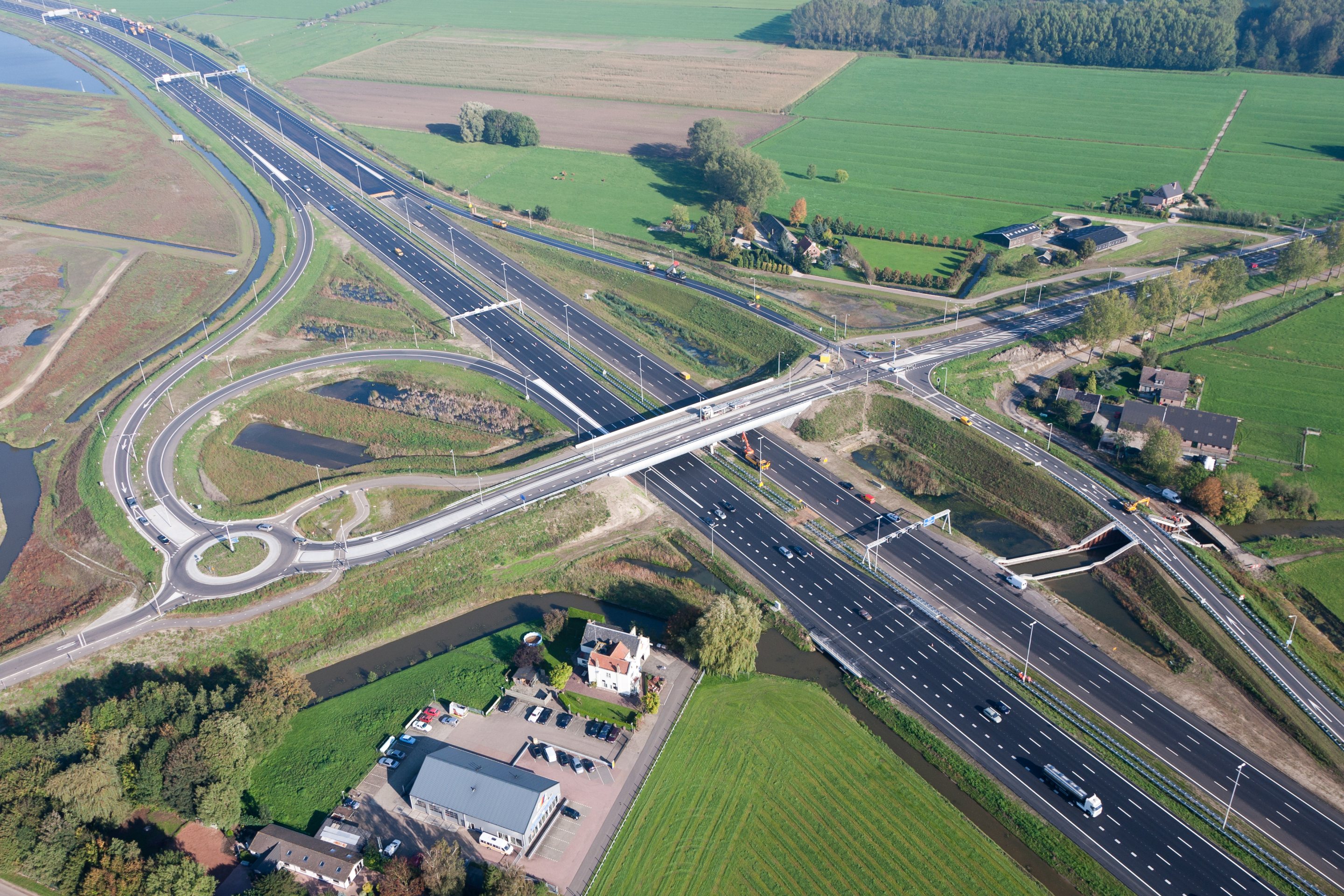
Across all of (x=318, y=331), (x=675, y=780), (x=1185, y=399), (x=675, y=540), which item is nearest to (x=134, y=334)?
(x=318, y=331)

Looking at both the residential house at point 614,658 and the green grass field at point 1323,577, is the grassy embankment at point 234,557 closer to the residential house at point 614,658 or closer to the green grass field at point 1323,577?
the residential house at point 614,658

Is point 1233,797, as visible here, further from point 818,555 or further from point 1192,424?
point 1192,424

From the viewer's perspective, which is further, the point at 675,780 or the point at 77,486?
the point at 77,486

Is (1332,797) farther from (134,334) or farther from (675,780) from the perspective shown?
(134,334)

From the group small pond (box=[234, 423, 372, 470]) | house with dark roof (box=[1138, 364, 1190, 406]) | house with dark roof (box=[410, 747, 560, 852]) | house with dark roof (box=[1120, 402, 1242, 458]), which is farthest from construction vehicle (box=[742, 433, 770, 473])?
house with dark roof (box=[1138, 364, 1190, 406])

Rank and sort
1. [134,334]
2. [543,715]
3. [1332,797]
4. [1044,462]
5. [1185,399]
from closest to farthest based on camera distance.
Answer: [1332,797]
[543,715]
[1044,462]
[1185,399]
[134,334]

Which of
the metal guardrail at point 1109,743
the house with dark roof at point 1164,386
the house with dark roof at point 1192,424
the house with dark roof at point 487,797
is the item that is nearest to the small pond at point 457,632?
the house with dark roof at point 487,797
